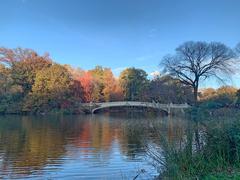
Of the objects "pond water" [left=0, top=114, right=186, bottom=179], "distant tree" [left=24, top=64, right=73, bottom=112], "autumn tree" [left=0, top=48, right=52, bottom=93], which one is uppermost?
"autumn tree" [left=0, top=48, right=52, bottom=93]

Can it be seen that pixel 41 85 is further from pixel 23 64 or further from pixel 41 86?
pixel 23 64

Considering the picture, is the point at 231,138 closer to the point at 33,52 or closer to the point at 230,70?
the point at 230,70

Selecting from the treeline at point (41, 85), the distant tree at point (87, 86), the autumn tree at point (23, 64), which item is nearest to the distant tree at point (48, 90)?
the treeline at point (41, 85)

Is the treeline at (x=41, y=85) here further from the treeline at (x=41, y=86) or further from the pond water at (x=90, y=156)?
the pond water at (x=90, y=156)

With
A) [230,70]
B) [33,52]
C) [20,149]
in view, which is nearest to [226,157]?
[20,149]

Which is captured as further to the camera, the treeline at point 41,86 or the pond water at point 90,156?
the treeline at point 41,86

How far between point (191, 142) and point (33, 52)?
2048 inches

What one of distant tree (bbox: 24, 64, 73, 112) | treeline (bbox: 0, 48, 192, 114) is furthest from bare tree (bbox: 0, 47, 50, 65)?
distant tree (bbox: 24, 64, 73, 112)

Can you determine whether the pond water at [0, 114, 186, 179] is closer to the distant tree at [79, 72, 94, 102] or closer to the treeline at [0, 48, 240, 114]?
the treeline at [0, 48, 240, 114]

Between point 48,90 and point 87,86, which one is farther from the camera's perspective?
point 87,86

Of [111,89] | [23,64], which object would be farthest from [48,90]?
[111,89]

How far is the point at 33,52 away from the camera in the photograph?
56312 millimetres

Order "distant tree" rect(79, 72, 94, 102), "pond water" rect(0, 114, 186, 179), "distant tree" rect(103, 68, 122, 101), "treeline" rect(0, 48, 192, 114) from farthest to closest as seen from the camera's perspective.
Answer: "distant tree" rect(79, 72, 94, 102)
"distant tree" rect(103, 68, 122, 101)
"treeline" rect(0, 48, 192, 114)
"pond water" rect(0, 114, 186, 179)

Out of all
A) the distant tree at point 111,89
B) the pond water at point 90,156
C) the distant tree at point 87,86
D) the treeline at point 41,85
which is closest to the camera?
the pond water at point 90,156
